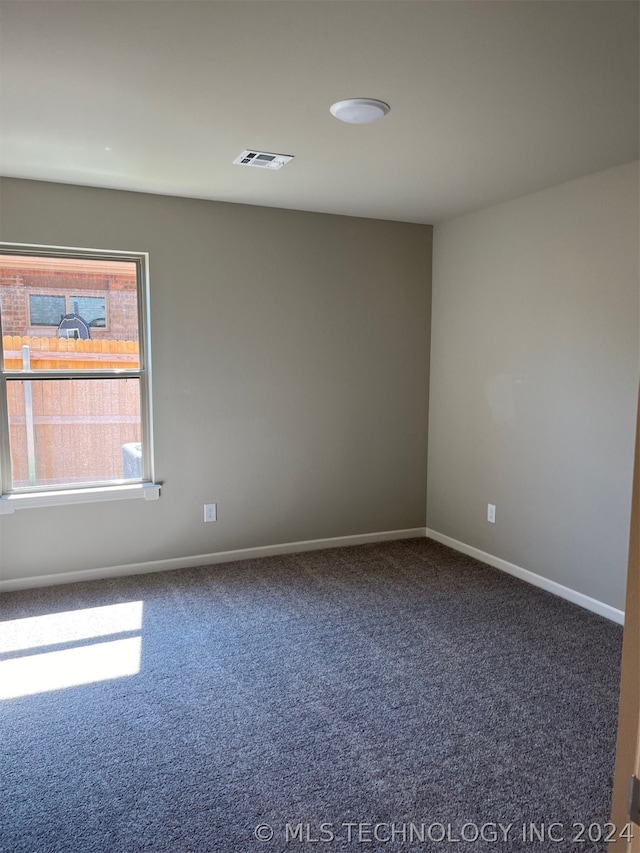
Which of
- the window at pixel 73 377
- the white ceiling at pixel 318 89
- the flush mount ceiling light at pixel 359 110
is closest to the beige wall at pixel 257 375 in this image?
the window at pixel 73 377

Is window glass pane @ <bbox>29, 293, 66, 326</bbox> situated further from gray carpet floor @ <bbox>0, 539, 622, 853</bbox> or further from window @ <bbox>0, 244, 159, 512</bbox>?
gray carpet floor @ <bbox>0, 539, 622, 853</bbox>

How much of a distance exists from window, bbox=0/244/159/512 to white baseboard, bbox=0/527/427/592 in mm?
478

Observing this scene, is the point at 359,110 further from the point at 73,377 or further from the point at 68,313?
the point at 73,377

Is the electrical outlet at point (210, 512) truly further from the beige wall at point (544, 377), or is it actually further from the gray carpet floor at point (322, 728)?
the beige wall at point (544, 377)

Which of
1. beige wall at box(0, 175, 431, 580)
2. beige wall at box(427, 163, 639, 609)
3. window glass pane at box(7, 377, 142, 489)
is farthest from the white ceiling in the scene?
window glass pane at box(7, 377, 142, 489)

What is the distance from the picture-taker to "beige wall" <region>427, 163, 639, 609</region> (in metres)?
3.29

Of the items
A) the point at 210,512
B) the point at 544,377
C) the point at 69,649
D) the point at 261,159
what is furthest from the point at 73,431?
the point at 544,377

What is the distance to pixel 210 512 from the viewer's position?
13.9ft

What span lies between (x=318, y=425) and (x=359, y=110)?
243 centimetres

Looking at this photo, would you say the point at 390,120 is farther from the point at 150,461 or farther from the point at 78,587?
the point at 78,587

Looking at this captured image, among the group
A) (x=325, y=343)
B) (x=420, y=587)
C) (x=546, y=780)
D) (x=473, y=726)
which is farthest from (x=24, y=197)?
(x=546, y=780)

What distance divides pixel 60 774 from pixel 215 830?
648 mm

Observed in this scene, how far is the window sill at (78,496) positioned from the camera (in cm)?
368

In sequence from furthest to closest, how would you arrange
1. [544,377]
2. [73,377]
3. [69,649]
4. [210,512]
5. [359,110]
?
[210,512]
[73,377]
[544,377]
[69,649]
[359,110]
